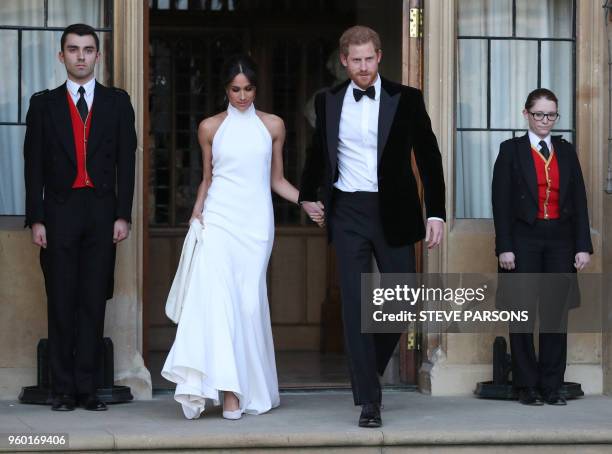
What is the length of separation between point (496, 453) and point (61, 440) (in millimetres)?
2106

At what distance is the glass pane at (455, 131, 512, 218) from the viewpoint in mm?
9281

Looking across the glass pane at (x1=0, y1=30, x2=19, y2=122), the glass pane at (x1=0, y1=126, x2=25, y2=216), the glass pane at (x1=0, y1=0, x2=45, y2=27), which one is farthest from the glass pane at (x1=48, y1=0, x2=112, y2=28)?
the glass pane at (x1=0, y1=126, x2=25, y2=216)

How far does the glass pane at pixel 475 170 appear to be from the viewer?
365 inches

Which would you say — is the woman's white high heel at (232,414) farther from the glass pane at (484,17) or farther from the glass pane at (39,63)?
the glass pane at (484,17)

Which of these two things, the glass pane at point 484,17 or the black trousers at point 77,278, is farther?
the glass pane at point 484,17

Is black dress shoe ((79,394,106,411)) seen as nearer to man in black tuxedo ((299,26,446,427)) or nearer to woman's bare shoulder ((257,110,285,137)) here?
man in black tuxedo ((299,26,446,427))

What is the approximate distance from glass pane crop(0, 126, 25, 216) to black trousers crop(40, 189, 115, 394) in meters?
0.82

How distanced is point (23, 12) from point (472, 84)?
2.81 metres

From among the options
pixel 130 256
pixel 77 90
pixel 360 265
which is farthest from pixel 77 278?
pixel 360 265

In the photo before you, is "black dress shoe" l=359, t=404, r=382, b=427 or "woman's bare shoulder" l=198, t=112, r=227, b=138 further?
"woman's bare shoulder" l=198, t=112, r=227, b=138

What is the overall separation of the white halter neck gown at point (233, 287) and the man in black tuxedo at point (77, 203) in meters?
0.54

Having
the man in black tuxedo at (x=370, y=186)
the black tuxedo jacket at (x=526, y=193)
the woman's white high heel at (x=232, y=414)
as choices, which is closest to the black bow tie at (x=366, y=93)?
the man in black tuxedo at (x=370, y=186)
